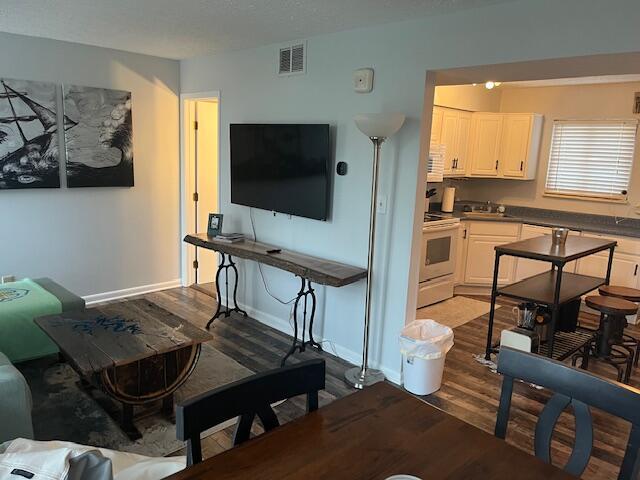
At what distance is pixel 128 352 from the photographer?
2.65 meters

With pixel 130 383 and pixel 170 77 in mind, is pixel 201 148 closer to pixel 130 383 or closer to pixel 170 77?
pixel 170 77

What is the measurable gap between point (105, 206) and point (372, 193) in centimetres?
289

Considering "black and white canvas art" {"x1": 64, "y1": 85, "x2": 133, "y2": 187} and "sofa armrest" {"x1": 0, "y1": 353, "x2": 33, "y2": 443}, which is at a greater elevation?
"black and white canvas art" {"x1": 64, "y1": 85, "x2": 133, "y2": 187}

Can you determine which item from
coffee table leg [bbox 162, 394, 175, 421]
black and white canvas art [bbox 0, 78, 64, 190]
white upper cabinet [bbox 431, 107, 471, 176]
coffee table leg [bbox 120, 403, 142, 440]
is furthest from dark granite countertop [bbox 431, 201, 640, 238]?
black and white canvas art [bbox 0, 78, 64, 190]

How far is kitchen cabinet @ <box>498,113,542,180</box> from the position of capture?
5770 millimetres

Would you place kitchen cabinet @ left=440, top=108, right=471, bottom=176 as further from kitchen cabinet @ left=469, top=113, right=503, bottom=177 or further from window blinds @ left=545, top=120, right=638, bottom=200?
window blinds @ left=545, top=120, right=638, bottom=200

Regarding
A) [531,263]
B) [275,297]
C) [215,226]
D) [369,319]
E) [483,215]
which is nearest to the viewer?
[369,319]

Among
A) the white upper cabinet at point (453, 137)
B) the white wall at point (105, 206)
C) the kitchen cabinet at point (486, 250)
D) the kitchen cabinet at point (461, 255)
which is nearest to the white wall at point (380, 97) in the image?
the white wall at point (105, 206)

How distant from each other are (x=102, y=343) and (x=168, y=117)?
307 centimetres

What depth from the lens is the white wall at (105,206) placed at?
4.29 meters

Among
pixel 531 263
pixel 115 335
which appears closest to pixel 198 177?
pixel 115 335

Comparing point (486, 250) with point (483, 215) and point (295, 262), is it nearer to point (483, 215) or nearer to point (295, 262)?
point (483, 215)

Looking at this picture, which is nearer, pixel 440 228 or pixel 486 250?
pixel 440 228

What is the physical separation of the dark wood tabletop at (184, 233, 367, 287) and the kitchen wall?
2.98 metres
